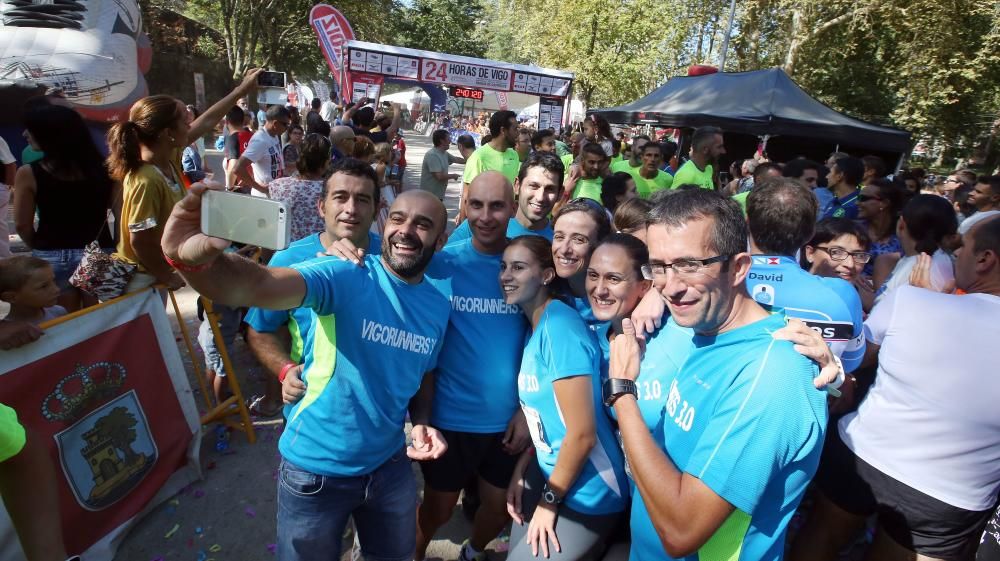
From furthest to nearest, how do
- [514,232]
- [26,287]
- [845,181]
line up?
[845,181], [514,232], [26,287]

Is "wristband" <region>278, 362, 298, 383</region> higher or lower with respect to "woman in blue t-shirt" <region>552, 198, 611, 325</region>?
lower

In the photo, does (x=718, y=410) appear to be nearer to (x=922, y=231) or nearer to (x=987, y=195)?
(x=922, y=231)

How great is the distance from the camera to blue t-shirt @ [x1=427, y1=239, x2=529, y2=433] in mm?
2324

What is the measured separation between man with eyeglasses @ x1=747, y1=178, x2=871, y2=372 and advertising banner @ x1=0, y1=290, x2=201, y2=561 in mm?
3205

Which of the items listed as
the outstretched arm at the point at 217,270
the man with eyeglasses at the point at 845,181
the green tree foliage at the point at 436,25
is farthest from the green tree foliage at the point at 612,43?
the outstretched arm at the point at 217,270

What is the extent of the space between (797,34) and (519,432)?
69.4ft

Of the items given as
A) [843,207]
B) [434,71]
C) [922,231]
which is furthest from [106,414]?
[434,71]

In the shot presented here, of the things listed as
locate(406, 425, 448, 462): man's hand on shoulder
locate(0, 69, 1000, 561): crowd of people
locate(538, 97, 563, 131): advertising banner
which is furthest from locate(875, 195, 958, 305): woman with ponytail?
locate(538, 97, 563, 131): advertising banner

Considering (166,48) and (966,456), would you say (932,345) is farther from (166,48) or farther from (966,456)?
(166,48)

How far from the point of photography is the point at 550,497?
2041mm

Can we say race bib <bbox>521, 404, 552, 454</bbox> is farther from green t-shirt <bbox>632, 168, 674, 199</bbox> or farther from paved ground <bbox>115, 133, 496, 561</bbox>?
green t-shirt <bbox>632, 168, 674, 199</bbox>

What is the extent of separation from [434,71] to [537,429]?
16.0 m

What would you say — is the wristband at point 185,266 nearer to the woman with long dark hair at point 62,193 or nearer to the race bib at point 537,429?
the race bib at point 537,429

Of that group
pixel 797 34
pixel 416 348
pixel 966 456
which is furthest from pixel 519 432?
pixel 797 34
